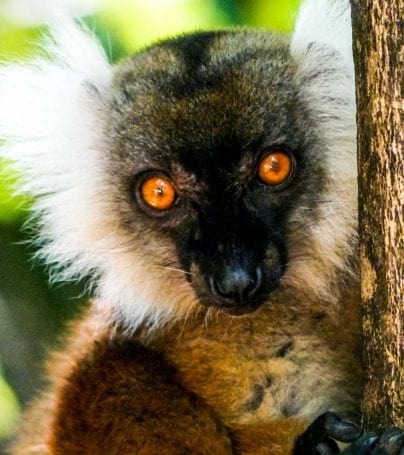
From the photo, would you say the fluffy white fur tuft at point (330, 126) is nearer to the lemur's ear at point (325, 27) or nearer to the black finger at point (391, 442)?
the lemur's ear at point (325, 27)

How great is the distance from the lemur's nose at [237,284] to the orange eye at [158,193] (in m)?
0.60

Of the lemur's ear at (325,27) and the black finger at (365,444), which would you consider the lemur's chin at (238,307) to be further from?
the lemur's ear at (325,27)

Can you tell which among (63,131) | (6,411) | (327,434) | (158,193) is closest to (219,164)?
(158,193)

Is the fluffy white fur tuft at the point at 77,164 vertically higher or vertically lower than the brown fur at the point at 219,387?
higher

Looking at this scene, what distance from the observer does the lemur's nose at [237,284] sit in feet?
12.8

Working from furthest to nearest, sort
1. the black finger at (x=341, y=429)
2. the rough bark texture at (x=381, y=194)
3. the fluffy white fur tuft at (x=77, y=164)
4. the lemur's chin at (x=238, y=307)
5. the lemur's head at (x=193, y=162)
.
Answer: the fluffy white fur tuft at (x=77, y=164) < the lemur's head at (x=193, y=162) < the lemur's chin at (x=238, y=307) < the black finger at (x=341, y=429) < the rough bark texture at (x=381, y=194)

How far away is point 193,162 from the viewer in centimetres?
422

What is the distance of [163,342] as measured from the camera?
4.76 m

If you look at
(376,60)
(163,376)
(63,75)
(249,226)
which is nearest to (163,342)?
(163,376)

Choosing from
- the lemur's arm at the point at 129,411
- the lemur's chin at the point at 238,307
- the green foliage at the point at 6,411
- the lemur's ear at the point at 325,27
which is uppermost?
the lemur's ear at the point at 325,27

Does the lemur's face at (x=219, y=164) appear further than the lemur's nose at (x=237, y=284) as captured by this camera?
Yes

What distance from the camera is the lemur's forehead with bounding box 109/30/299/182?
4215mm

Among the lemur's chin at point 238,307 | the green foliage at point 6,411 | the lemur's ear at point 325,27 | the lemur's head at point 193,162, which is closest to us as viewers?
the lemur's chin at point 238,307

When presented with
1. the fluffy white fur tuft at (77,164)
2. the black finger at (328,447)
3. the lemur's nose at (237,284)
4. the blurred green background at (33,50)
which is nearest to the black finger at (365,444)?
the black finger at (328,447)
